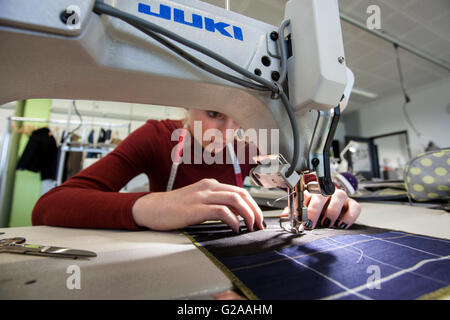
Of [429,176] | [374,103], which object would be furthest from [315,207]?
[374,103]

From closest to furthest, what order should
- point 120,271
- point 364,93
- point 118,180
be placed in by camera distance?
point 120,271, point 118,180, point 364,93

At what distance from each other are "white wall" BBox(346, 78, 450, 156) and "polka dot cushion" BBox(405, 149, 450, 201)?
442 centimetres

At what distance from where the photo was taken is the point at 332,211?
47cm

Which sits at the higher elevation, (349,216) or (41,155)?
(41,155)

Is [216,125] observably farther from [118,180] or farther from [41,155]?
[41,155]

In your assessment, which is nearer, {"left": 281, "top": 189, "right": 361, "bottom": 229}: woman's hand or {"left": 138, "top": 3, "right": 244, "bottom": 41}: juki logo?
{"left": 138, "top": 3, "right": 244, "bottom": 41}: juki logo

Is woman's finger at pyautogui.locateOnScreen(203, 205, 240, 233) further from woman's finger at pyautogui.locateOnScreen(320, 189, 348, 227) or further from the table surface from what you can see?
woman's finger at pyautogui.locateOnScreen(320, 189, 348, 227)

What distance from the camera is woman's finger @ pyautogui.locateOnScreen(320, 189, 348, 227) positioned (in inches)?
18.6

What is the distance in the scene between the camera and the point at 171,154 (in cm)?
83

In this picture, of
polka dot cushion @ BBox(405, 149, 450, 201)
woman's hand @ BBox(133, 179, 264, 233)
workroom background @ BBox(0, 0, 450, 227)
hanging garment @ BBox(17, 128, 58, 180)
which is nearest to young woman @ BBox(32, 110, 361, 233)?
woman's hand @ BBox(133, 179, 264, 233)

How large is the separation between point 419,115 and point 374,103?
99cm

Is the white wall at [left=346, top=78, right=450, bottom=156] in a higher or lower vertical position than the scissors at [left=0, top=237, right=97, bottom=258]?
higher

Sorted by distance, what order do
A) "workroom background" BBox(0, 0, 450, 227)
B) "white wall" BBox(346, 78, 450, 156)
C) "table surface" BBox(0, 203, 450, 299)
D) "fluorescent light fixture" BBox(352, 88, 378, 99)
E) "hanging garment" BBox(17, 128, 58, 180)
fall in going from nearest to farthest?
1. "table surface" BBox(0, 203, 450, 299)
2. "workroom background" BBox(0, 0, 450, 227)
3. "hanging garment" BBox(17, 128, 58, 180)
4. "white wall" BBox(346, 78, 450, 156)
5. "fluorescent light fixture" BBox(352, 88, 378, 99)

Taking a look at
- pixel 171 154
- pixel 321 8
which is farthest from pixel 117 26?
pixel 171 154
